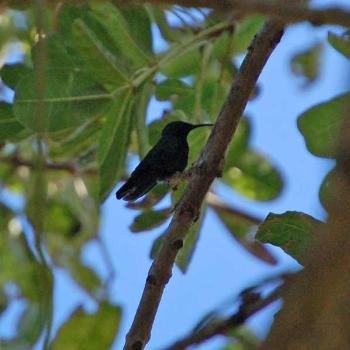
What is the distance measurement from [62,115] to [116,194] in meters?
0.64

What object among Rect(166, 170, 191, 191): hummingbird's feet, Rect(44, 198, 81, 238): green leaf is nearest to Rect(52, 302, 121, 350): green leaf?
Rect(166, 170, 191, 191): hummingbird's feet

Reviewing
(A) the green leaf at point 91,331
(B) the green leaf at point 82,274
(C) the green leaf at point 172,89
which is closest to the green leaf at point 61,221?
(B) the green leaf at point 82,274

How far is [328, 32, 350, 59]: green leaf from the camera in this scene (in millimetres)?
2758

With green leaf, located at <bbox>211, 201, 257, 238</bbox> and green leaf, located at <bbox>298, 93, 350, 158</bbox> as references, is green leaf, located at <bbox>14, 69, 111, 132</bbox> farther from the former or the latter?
green leaf, located at <bbox>211, 201, 257, 238</bbox>

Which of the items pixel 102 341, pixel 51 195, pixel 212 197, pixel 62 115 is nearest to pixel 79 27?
pixel 62 115

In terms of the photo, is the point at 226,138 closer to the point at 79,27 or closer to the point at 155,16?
the point at 79,27

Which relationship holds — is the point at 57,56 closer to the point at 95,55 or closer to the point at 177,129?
the point at 95,55

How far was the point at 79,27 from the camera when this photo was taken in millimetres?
2973

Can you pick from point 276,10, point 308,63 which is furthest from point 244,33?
point 276,10

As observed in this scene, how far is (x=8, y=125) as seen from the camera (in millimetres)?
3023

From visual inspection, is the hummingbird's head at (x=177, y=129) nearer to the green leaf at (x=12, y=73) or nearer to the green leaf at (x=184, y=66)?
the green leaf at (x=184, y=66)

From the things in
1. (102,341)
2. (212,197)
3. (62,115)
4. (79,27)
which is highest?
(79,27)

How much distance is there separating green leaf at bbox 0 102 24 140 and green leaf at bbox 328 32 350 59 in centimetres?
107

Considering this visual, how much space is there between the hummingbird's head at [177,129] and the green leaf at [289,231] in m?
1.21
